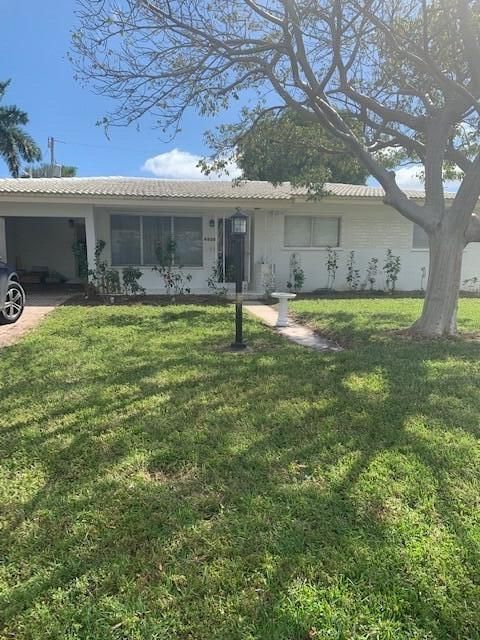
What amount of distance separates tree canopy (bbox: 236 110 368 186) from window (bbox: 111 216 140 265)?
3.84 metres

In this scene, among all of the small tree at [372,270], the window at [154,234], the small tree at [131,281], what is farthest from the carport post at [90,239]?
the small tree at [372,270]

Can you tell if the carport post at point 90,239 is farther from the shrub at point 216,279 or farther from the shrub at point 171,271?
the shrub at point 216,279

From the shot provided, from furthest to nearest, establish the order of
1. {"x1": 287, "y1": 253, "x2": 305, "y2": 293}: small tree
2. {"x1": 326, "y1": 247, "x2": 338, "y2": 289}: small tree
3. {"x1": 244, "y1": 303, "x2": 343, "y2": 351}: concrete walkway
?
{"x1": 326, "y1": 247, "x2": 338, "y2": 289}: small tree
{"x1": 287, "y1": 253, "x2": 305, "y2": 293}: small tree
{"x1": 244, "y1": 303, "x2": 343, "y2": 351}: concrete walkway

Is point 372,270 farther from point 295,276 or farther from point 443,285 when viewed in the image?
point 443,285

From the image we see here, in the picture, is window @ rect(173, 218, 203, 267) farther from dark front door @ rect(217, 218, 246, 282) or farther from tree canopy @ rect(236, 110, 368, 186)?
tree canopy @ rect(236, 110, 368, 186)

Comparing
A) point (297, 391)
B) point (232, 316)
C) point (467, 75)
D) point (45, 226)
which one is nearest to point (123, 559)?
point (297, 391)

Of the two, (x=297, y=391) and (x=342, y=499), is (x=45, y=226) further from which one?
(x=342, y=499)

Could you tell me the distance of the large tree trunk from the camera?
24.5 ft

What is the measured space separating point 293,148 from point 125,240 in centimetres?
539

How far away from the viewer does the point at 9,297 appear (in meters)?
8.82

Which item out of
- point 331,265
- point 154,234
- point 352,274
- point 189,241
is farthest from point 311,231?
point 154,234

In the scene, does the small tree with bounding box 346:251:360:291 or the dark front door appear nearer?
the dark front door

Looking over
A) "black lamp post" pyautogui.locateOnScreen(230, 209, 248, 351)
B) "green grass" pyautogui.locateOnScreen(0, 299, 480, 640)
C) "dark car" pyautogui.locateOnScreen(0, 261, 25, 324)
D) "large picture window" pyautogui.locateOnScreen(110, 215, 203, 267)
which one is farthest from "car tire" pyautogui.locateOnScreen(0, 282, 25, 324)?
"large picture window" pyautogui.locateOnScreen(110, 215, 203, 267)

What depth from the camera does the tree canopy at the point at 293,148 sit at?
34.8 feet
